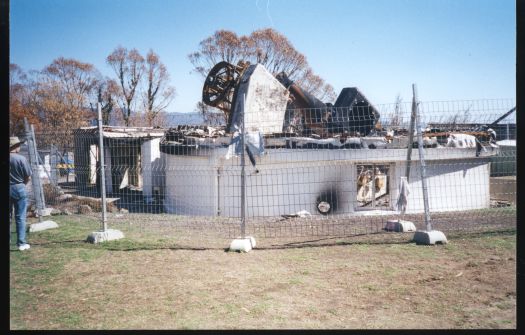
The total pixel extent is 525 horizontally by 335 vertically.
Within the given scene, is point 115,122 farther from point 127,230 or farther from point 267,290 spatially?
point 267,290

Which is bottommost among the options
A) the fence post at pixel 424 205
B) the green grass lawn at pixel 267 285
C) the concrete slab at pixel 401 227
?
the green grass lawn at pixel 267 285

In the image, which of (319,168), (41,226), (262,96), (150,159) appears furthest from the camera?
(150,159)

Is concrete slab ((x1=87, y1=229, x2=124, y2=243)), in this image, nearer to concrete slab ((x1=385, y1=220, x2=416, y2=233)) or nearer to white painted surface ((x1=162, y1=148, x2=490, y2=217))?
white painted surface ((x1=162, y1=148, x2=490, y2=217))

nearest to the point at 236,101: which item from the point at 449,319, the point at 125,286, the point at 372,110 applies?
the point at 372,110

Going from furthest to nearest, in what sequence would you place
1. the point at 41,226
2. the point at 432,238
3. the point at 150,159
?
the point at 150,159 → the point at 41,226 → the point at 432,238

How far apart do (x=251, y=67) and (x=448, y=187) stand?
8.63 metres

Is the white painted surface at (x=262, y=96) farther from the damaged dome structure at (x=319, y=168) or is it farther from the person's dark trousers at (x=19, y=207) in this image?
the person's dark trousers at (x=19, y=207)

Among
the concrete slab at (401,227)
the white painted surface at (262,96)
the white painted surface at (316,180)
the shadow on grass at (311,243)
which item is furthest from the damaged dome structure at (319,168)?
the shadow on grass at (311,243)

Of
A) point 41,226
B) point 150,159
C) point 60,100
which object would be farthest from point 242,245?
point 60,100

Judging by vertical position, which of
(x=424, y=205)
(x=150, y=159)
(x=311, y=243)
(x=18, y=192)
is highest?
(x=150, y=159)

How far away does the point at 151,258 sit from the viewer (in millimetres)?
5594

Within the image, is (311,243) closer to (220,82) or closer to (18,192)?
(18,192)

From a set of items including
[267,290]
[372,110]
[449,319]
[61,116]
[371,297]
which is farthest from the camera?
[61,116]
